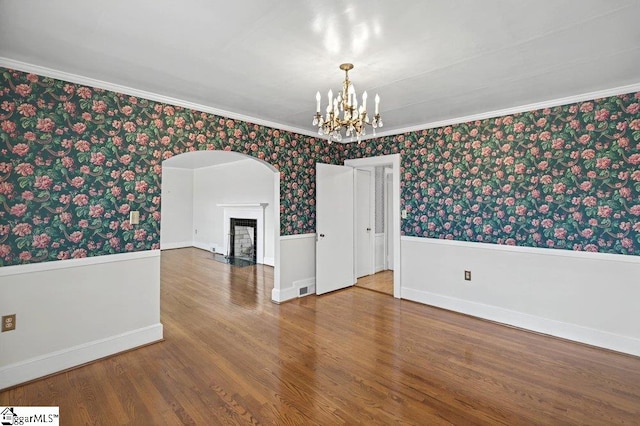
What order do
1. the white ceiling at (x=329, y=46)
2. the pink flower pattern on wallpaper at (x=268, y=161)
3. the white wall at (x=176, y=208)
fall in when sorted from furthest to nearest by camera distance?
the white wall at (x=176, y=208) < the pink flower pattern on wallpaper at (x=268, y=161) < the white ceiling at (x=329, y=46)

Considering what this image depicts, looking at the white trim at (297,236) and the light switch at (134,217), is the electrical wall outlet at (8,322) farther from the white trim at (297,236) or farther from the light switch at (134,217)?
the white trim at (297,236)

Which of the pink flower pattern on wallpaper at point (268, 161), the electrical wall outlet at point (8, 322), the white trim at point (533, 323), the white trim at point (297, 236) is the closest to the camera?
the electrical wall outlet at point (8, 322)

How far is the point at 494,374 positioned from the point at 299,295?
9.04 ft

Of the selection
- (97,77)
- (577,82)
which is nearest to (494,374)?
(577,82)

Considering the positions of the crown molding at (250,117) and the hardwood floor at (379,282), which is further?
the hardwood floor at (379,282)

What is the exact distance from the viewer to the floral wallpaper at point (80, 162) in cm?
252

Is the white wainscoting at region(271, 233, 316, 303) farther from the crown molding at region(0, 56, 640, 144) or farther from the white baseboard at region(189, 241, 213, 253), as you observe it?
the white baseboard at region(189, 241, 213, 253)

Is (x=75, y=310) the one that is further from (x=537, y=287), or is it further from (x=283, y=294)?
(x=537, y=287)

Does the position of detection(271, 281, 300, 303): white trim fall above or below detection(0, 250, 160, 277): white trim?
below

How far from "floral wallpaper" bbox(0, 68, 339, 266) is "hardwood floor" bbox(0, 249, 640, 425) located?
1149mm

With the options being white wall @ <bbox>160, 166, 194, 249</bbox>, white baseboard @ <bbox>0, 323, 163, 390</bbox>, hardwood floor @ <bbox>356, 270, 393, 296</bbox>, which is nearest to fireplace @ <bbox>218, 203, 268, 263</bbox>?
white wall @ <bbox>160, 166, 194, 249</bbox>

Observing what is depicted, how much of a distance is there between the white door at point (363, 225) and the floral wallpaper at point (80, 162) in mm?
3100

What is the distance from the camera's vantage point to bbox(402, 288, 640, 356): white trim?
3.05 meters

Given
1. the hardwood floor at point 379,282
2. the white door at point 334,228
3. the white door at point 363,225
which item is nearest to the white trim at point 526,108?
the white door at point 334,228
